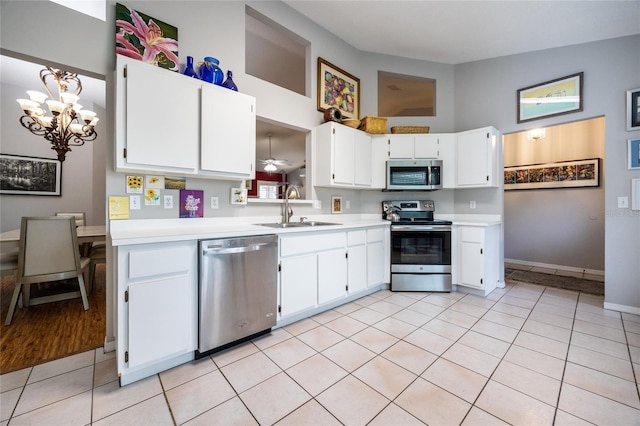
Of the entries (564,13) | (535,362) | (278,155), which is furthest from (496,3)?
(278,155)

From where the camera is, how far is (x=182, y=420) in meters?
1.28

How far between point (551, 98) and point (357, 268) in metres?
3.07

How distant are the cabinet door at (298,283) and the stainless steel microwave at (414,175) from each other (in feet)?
5.65

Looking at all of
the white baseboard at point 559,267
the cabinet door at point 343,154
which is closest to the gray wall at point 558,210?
the white baseboard at point 559,267

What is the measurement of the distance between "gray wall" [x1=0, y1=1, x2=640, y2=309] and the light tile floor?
1160 mm

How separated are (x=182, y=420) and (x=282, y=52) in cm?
424

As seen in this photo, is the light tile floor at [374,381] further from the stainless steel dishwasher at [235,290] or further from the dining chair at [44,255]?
the dining chair at [44,255]

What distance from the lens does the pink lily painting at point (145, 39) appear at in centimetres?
186

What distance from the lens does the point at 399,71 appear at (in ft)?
12.5

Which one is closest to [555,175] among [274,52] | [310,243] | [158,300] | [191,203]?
[310,243]

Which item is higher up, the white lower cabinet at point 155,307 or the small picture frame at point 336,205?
the small picture frame at point 336,205

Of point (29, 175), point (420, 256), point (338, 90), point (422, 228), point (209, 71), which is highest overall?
point (338, 90)

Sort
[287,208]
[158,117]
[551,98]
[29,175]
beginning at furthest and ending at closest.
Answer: [29,175], [551,98], [287,208], [158,117]

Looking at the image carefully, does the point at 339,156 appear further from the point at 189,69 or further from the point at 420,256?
the point at 189,69
